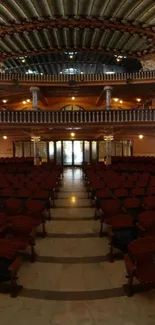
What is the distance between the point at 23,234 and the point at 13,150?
890 inches

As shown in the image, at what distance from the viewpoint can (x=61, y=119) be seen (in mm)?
20109

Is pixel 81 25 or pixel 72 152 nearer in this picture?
pixel 81 25

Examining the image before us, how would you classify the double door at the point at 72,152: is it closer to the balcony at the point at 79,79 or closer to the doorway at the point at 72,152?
the doorway at the point at 72,152

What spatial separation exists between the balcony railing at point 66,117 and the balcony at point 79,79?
11.5 feet

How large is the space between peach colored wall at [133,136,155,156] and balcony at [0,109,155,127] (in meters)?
8.21

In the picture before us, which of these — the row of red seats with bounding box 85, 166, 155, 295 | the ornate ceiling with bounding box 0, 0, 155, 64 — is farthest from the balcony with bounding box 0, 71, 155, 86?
the row of red seats with bounding box 85, 166, 155, 295

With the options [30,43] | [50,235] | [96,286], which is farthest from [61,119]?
[96,286]

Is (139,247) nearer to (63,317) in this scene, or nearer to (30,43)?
(63,317)

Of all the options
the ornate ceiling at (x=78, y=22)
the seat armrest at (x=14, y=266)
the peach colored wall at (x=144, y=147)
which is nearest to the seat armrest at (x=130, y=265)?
the seat armrest at (x=14, y=266)

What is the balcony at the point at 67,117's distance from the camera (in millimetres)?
19875

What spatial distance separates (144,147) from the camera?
91.1 ft

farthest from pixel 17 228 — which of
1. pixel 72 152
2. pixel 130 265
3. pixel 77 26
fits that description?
pixel 72 152

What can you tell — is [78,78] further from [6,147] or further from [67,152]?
[6,147]

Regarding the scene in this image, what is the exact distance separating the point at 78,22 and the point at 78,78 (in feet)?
14.5
